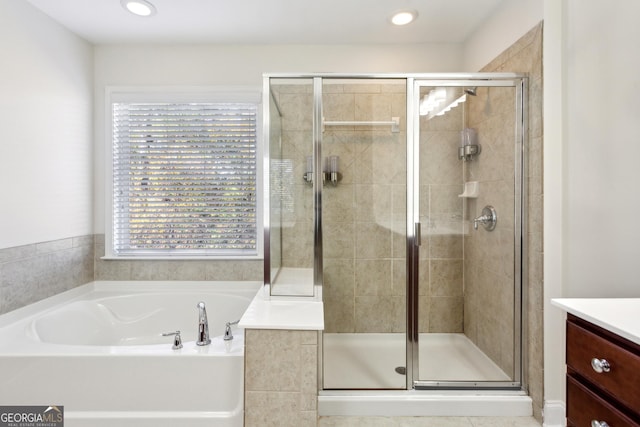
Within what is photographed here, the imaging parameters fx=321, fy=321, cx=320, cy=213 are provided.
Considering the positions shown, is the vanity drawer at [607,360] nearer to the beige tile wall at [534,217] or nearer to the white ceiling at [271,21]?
the beige tile wall at [534,217]

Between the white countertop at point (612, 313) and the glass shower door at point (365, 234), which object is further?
the glass shower door at point (365, 234)

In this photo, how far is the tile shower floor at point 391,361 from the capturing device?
1.89m

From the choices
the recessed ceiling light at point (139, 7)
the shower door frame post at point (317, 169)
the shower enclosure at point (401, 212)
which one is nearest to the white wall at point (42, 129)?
the recessed ceiling light at point (139, 7)

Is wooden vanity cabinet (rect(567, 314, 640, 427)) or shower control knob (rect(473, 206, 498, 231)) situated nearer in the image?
A: wooden vanity cabinet (rect(567, 314, 640, 427))

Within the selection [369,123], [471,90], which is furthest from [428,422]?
[471,90]

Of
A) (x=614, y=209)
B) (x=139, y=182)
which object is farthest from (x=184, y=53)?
(x=614, y=209)

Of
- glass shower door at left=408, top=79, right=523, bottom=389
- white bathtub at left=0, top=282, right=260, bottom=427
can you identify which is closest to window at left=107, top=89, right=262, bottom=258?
white bathtub at left=0, top=282, right=260, bottom=427

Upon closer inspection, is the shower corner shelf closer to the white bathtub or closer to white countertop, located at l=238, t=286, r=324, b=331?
white countertop, located at l=238, t=286, r=324, b=331

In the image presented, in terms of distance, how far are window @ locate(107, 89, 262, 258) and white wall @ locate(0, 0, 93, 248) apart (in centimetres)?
23

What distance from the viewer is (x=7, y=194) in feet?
5.92

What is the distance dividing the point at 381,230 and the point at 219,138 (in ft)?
4.77

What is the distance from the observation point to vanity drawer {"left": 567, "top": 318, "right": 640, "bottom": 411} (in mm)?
844

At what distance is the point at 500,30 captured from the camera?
200 cm

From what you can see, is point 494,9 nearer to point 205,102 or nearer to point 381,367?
point 205,102
